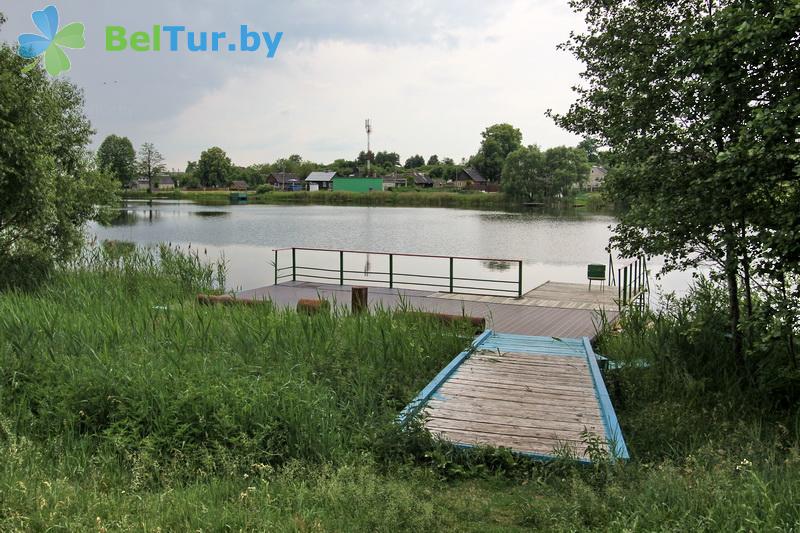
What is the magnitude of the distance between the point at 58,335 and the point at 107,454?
2.48 metres

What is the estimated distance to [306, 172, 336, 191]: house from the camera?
119 m

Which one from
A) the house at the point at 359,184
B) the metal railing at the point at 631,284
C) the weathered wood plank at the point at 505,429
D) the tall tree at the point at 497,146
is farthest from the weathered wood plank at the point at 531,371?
the house at the point at 359,184

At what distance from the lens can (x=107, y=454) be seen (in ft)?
14.0

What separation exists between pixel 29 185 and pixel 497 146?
314 feet

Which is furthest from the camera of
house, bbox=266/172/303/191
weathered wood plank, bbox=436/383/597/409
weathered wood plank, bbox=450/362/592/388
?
house, bbox=266/172/303/191

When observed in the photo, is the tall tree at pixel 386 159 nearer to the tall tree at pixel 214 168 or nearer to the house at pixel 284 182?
the house at pixel 284 182

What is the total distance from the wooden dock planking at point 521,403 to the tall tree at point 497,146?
9600 centimetres

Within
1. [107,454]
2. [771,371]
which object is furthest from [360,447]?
[771,371]

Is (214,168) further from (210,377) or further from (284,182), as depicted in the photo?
(210,377)

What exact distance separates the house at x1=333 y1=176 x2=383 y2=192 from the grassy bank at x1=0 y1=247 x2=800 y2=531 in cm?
9991

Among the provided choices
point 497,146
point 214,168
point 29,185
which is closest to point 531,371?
point 29,185

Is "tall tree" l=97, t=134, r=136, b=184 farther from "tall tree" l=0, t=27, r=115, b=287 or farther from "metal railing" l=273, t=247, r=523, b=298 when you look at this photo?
"tall tree" l=0, t=27, r=115, b=287

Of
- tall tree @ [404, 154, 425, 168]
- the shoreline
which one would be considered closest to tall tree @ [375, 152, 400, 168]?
tall tree @ [404, 154, 425, 168]

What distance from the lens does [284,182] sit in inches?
4892
